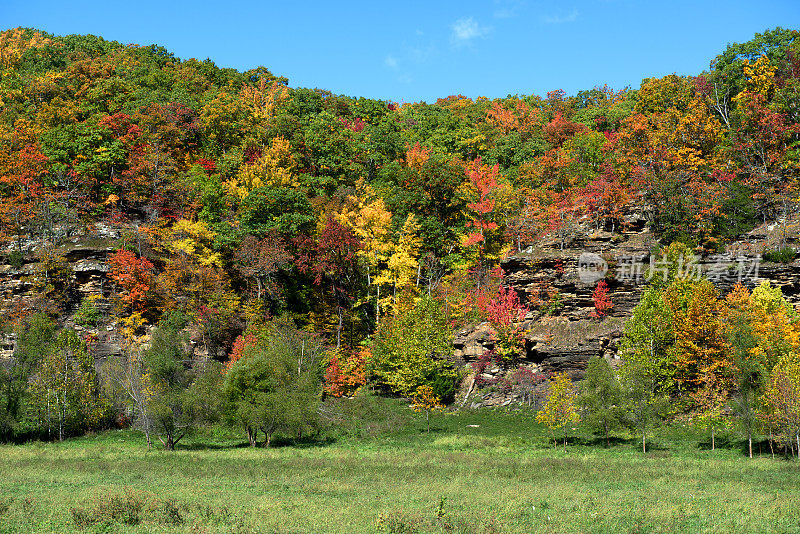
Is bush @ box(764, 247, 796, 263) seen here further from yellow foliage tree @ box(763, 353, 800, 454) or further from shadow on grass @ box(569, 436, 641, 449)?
shadow on grass @ box(569, 436, 641, 449)

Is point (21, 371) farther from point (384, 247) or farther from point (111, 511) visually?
point (111, 511)

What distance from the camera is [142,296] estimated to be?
205 ft

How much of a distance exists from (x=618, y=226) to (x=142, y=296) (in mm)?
47068

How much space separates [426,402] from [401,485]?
25.4m

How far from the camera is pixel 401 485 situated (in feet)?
95.7

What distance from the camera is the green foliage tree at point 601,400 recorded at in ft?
143

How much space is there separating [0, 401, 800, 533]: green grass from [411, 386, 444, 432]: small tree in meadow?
3449mm

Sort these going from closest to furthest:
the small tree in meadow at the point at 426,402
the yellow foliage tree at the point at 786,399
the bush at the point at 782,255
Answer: the yellow foliage tree at the point at 786,399 < the small tree in meadow at the point at 426,402 < the bush at the point at 782,255

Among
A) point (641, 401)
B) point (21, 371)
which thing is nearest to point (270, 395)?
point (21, 371)

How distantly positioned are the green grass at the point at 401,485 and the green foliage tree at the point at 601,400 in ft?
5.87

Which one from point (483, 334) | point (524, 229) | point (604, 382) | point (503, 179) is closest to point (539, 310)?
point (483, 334)

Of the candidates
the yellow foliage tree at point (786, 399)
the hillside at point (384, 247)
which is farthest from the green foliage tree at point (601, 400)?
the yellow foliage tree at point (786, 399)

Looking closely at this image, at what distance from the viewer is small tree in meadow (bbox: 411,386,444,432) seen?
52.1 meters

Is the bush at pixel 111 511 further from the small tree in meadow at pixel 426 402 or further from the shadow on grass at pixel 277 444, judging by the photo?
the small tree in meadow at pixel 426 402
